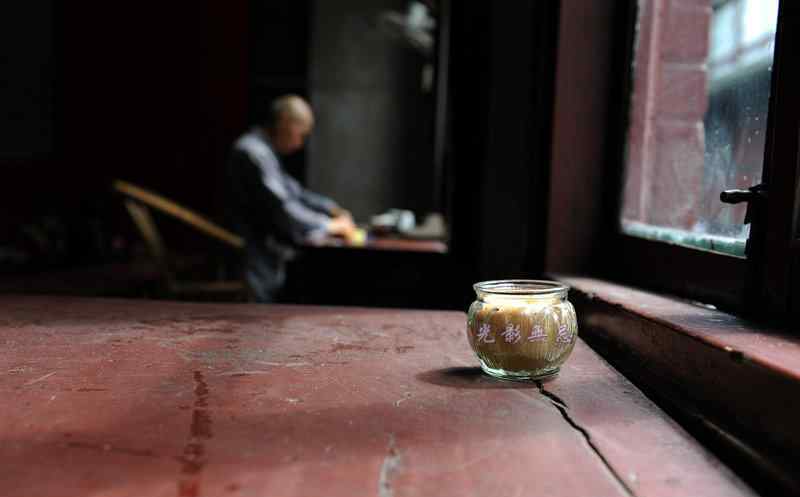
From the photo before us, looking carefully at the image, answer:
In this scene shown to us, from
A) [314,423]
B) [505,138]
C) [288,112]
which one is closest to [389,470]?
[314,423]

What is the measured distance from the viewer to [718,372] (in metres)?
0.80

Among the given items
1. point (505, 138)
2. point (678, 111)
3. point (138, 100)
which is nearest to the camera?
point (678, 111)

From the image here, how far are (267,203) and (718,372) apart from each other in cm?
300

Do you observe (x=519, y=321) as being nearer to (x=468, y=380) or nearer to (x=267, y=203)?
(x=468, y=380)

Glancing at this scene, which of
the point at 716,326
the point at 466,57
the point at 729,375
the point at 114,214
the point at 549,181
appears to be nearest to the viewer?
the point at 729,375

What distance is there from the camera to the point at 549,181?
1618 mm

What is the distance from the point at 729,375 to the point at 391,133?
439cm

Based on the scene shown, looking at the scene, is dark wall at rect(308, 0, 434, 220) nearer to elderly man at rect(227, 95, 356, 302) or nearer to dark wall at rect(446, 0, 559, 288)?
elderly man at rect(227, 95, 356, 302)

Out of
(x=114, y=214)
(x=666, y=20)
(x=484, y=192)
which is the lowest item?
(x=114, y=214)

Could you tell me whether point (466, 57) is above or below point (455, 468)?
above

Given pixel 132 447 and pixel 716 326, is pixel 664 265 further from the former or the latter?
pixel 132 447

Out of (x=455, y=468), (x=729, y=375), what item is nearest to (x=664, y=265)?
(x=729, y=375)

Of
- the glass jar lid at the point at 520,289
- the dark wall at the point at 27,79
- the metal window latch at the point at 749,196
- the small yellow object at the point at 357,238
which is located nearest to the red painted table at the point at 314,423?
the glass jar lid at the point at 520,289

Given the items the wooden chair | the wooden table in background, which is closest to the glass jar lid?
the wooden table in background
